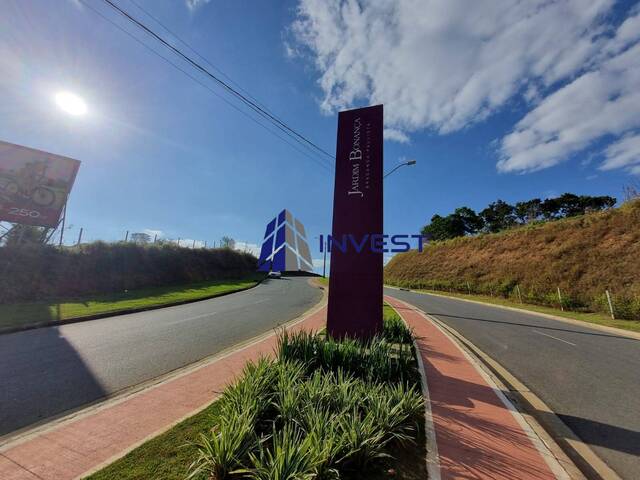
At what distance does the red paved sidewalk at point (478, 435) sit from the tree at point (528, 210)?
62.9 meters

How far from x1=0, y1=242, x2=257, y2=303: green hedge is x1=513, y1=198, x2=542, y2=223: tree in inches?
2423

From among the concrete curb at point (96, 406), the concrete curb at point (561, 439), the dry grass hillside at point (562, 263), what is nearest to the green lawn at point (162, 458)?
the concrete curb at point (96, 406)

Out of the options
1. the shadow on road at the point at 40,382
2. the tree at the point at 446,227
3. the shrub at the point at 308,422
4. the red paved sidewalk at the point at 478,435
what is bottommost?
the shadow on road at the point at 40,382

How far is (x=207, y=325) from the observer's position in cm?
1006

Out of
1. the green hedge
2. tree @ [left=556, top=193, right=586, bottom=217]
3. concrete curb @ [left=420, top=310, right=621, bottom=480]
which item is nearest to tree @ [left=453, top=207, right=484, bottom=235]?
tree @ [left=556, top=193, right=586, bottom=217]

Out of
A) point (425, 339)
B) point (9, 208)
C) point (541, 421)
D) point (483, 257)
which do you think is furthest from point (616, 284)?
point (9, 208)

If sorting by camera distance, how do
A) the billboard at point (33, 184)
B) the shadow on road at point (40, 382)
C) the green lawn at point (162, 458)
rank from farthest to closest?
the billboard at point (33, 184) < the shadow on road at point (40, 382) < the green lawn at point (162, 458)

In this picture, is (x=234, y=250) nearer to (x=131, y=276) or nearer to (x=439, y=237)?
(x=131, y=276)

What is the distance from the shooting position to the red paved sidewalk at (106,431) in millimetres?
2840

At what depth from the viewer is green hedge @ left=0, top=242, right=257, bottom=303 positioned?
1578 cm

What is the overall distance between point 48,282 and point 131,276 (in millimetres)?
→ 5772

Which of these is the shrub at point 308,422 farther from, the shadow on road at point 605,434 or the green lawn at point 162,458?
the shadow on road at point 605,434

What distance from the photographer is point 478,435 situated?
359cm

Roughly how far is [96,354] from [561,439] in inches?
352
